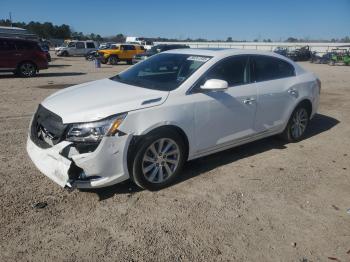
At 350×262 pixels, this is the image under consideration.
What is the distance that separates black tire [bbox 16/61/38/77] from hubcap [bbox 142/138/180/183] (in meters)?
14.2

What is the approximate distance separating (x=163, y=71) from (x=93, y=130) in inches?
63.6

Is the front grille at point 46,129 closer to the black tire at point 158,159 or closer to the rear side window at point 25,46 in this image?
the black tire at point 158,159

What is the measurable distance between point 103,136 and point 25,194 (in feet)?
4.12

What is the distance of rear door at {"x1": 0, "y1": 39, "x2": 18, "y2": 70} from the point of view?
1530cm

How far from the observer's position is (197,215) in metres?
3.66

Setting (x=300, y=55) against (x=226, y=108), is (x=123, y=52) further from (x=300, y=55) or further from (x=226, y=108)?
(x=226, y=108)

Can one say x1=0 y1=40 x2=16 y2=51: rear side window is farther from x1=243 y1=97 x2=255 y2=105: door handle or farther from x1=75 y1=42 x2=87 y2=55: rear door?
x1=75 y1=42 x2=87 y2=55: rear door

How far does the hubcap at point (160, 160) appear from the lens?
403 centimetres

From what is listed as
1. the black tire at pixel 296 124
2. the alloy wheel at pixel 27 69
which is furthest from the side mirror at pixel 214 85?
the alloy wheel at pixel 27 69

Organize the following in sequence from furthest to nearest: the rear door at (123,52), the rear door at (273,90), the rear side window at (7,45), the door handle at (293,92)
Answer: the rear door at (123,52), the rear side window at (7,45), the door handle at (293,92), the rear door at (273,90)

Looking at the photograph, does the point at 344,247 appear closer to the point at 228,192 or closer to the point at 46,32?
the point at 228,192

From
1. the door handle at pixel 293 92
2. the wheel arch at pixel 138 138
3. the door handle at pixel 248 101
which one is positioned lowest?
the wheel arch at pixel 138 138

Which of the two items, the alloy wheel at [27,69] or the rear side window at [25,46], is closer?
the rear side window at [25,46]

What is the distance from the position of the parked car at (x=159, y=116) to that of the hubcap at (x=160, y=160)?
0.01m
